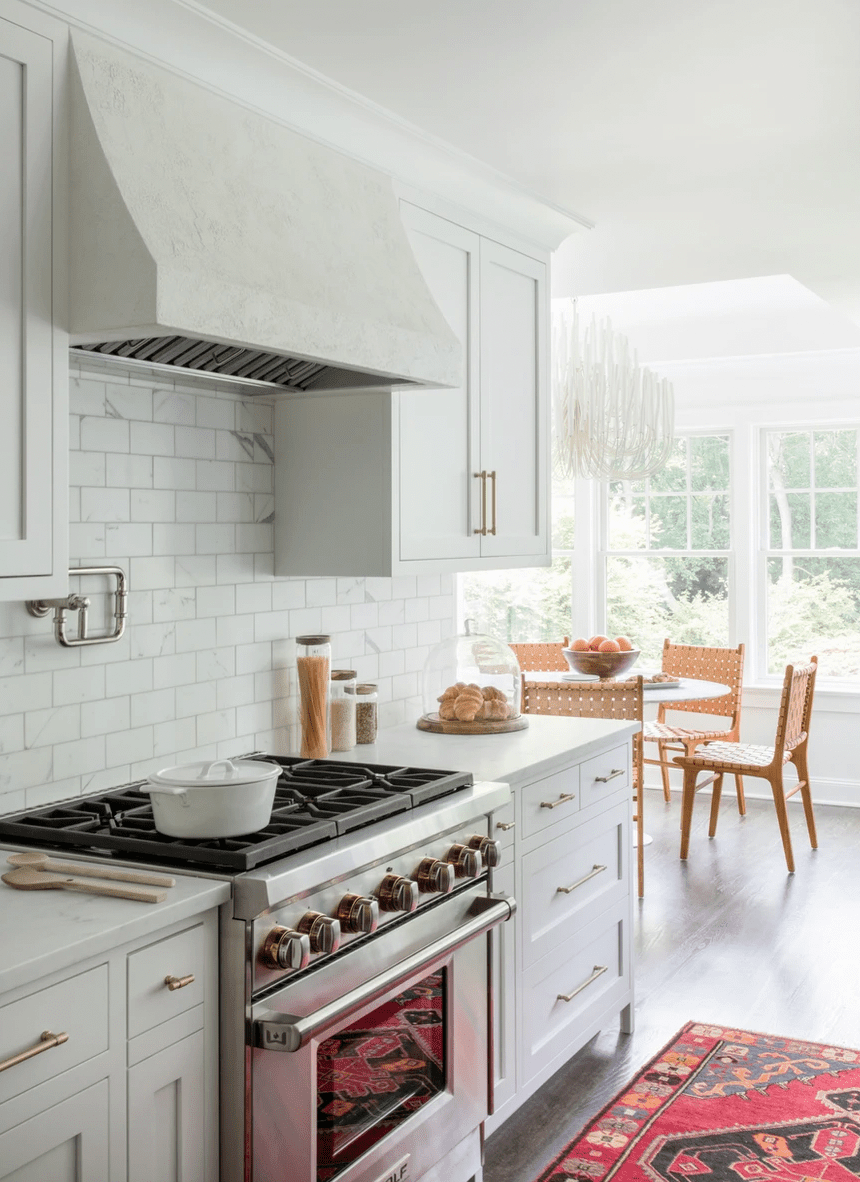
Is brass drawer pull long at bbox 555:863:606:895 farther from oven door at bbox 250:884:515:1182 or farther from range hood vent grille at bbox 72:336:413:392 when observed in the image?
range hood vent grille at bbox 72:336:413:392

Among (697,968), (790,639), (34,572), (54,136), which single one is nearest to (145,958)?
(34,572)

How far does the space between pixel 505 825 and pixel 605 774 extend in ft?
2.30

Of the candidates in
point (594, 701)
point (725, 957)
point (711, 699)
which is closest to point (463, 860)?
point (725, 957)

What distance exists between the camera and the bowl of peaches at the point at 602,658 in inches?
216

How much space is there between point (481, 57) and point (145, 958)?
6.25ft

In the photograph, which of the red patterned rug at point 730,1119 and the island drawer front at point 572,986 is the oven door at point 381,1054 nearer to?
the island drawer front at point 572,986

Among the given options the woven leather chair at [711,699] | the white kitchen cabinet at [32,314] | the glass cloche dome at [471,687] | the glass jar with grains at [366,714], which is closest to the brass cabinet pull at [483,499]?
the glass cloche dome at [471,687]

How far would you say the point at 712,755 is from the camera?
224 inches

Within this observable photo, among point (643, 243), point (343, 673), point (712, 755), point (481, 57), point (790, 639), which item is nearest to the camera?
point (481, 57)

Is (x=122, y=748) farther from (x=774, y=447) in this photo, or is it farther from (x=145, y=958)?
(x=774, y=447)

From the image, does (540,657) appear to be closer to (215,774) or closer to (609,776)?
(609,776)

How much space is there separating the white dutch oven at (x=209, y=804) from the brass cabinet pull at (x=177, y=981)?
0.29m

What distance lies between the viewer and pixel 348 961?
6.76 feet

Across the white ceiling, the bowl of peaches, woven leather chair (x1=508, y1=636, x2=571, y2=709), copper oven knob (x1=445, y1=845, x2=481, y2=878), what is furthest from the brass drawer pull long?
woven leather chair (x1=508, y1=636, x2=571, y2=709)
